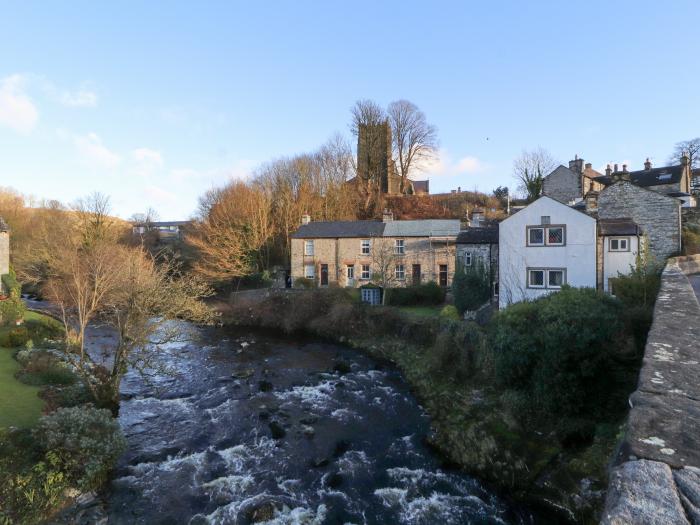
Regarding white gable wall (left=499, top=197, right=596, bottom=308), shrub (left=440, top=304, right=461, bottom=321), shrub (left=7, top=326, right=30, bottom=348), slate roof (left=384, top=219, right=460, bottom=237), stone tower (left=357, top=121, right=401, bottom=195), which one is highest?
stone tower (left=357, top=121, right=401, bottom=195)

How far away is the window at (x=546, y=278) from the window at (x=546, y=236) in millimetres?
1471

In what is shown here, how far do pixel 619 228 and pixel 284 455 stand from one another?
21.2 meters

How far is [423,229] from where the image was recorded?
3634 centimetres

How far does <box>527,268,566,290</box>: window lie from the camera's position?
2245cm

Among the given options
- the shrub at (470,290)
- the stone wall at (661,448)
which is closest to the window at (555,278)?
the shrub at (470,290)

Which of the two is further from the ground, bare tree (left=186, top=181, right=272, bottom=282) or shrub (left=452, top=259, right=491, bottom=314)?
bare tree (left=186, top=181, right=272, bottom=282)

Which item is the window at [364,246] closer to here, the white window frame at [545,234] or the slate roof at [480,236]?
the slate roof at [480,236]

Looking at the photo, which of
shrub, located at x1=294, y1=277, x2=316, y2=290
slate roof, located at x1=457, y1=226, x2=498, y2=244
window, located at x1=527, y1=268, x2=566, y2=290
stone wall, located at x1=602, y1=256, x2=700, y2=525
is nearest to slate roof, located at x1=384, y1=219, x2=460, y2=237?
slate roof, located at x1=457, y1=226, x2=498, y2=244

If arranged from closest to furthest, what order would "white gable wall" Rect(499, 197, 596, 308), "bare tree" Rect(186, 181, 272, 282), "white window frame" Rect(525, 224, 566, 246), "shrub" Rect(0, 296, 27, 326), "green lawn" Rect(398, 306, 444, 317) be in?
"white gable wall" Rect(499, 197, 596, 308), "white window frame" Rect(525, 224, 566, 246), "shrub" Rect(0, 296, 27, 326), "green lawn" Rect(398, 306, 444, 317), "bare tree" Rect(186, 181, 272, 282)

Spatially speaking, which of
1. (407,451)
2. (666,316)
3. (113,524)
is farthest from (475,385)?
(113,524)

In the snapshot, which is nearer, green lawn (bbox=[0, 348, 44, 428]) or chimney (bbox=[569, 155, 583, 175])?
green lawn (bbox=[0, 348, 44, 428])

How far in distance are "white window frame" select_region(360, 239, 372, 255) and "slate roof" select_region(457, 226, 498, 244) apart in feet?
32.5

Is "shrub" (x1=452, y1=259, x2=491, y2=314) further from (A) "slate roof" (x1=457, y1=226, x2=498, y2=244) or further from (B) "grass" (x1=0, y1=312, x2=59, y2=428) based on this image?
(B) "grass" (x1=0, y1=312, x2=59, y2=428)

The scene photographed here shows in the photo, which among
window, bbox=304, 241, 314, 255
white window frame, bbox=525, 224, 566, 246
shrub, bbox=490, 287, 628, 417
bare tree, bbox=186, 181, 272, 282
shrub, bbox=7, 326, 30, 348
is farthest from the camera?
window, bbox=304, 241, 314, 255
